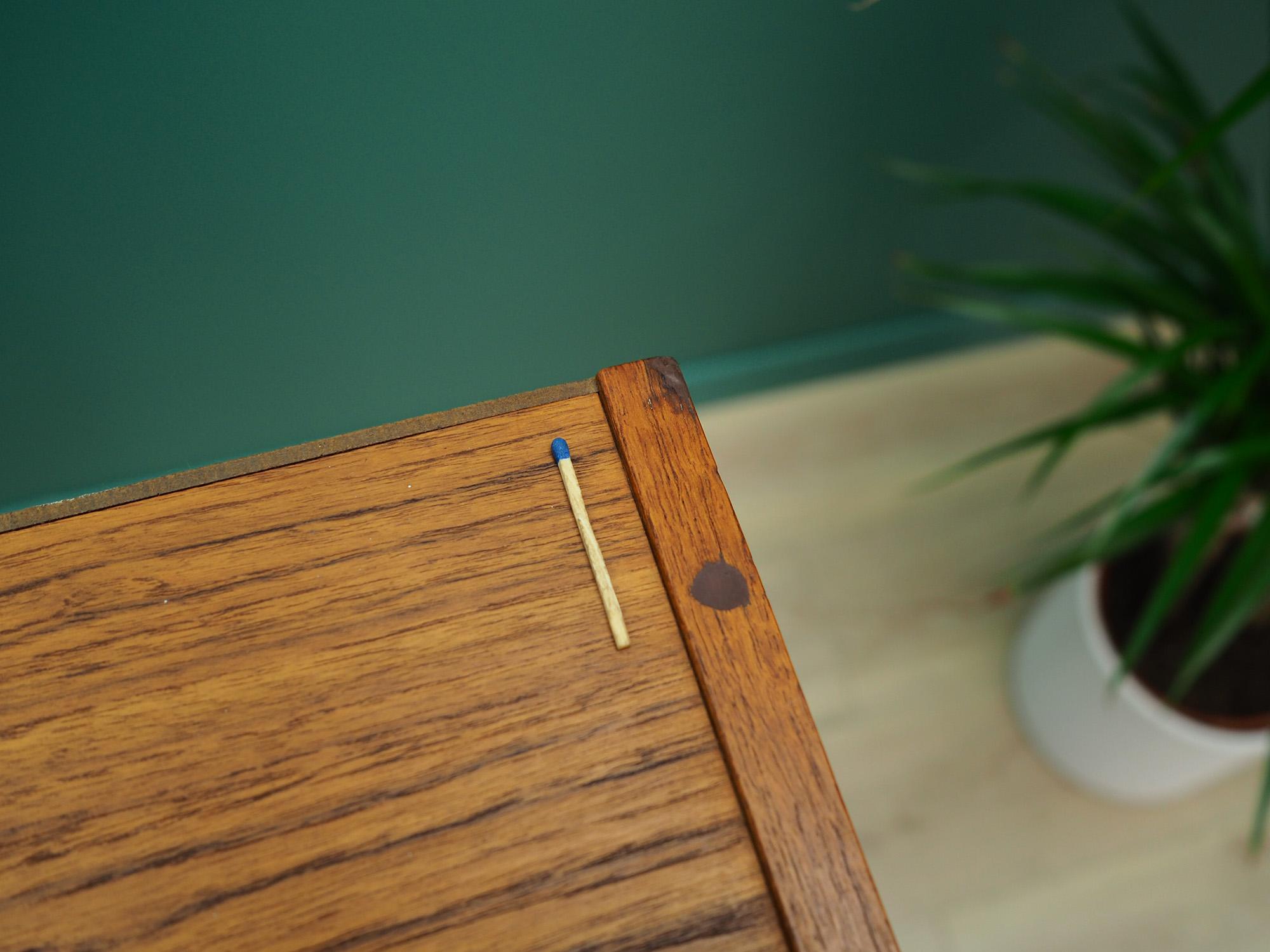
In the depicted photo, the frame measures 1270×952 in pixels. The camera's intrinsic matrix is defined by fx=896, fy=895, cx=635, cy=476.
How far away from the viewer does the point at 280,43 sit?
2.16ft

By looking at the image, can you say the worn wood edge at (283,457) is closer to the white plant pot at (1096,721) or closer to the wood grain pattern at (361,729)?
the wood grain pattern at (361,729)

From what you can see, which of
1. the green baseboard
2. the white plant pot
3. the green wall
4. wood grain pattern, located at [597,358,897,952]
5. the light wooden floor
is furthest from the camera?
the green baseboard

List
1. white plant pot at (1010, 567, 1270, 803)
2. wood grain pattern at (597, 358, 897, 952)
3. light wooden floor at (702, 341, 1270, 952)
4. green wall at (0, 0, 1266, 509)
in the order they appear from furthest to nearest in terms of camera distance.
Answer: light wooden floor at (702, 341, 1270, 952) → white plant pot at (1010, 567, 1270, 803) → green wall at (0, 0, 1266, 509) → wood grain pattern at (597, 358, 897, 952)

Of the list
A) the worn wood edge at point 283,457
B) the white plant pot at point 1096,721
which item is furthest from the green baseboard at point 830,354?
the worn wood edge at point 283,457

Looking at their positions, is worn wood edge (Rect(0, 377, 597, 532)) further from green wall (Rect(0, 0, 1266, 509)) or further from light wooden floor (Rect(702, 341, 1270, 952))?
light wooden floor (Rect(702, 341, 1270, 952))

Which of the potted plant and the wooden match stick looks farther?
the potted plant

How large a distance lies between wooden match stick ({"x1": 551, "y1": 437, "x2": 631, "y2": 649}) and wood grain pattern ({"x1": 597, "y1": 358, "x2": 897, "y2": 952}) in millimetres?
24

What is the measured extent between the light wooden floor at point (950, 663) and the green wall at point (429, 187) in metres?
0.24

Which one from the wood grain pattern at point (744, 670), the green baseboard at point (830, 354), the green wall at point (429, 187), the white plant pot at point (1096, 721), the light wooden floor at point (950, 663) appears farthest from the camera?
the green baseboard at point (830, 354)

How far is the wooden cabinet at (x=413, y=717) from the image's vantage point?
0.34 m

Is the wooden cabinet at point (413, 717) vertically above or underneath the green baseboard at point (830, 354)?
underneath

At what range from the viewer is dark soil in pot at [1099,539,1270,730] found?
0.98 meters

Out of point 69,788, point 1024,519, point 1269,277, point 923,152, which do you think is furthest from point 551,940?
point 1024,519

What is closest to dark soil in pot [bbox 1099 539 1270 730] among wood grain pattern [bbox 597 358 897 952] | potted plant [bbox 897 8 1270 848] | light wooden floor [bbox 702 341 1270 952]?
potted plant [bbox 897 8 1270 848]
